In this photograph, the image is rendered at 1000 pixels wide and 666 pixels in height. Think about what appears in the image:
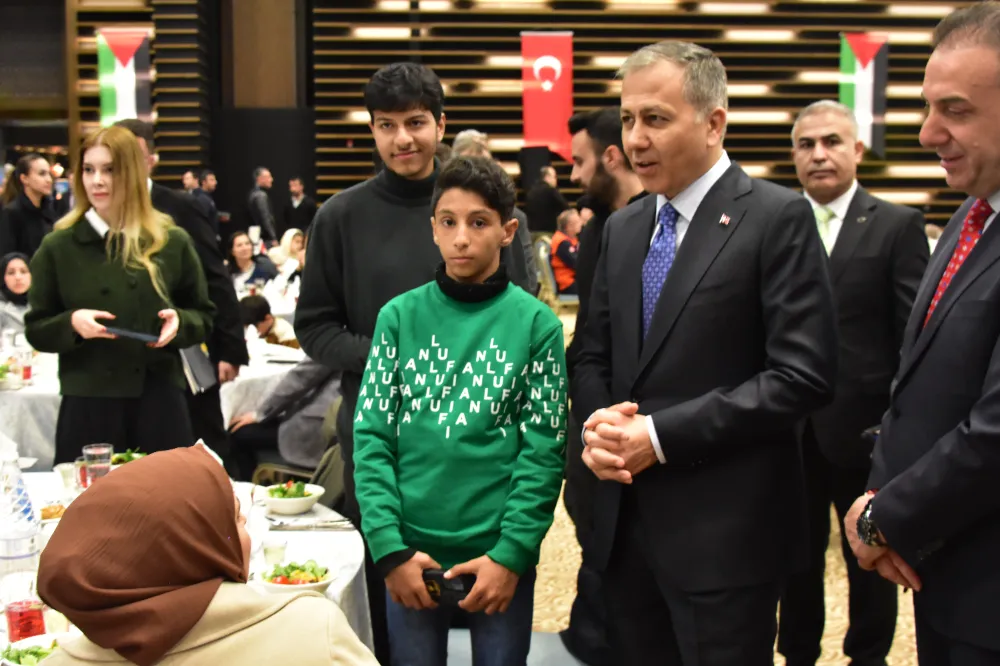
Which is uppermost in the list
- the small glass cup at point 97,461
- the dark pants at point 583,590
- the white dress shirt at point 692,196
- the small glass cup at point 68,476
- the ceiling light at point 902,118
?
the ceiling light at point 902,118

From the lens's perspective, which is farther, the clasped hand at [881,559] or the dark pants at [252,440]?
the dark pants at [252,440]

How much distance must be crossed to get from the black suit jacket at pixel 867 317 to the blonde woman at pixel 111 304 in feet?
6.51

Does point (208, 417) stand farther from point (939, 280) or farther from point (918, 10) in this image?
point (918, 10)

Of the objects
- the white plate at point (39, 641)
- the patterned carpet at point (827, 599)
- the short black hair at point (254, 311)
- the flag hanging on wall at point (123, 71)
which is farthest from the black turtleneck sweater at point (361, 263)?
the flag hanging on wall at point (123, 71)

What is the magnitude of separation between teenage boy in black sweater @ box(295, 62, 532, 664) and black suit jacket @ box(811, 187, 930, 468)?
102 centimetres

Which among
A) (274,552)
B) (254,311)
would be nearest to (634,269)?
(274,552)

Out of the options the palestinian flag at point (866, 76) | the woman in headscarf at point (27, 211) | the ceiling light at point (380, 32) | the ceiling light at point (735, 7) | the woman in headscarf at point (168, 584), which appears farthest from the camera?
the ceiling light at point (735, 7)

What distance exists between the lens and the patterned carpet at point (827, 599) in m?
3.44

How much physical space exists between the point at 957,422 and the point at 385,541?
107cm

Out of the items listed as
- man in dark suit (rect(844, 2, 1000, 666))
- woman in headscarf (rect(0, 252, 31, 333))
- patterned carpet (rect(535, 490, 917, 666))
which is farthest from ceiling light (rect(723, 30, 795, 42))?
man in dark suit (rect(844, 2, 1000, 666))

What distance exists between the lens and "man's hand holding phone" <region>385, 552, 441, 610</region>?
1983 mm

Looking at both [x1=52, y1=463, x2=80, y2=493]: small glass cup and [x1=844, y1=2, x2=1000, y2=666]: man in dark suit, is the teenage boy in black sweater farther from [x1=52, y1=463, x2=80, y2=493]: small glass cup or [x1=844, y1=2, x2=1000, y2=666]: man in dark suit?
[x1=844, y1=2, x2=1000, y2=666]: man in dark suit

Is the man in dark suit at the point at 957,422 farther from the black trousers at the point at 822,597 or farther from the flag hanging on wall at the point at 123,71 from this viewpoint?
the flag hanging on wall at the point at 123,71

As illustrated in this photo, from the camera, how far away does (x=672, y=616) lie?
1.89 meters
